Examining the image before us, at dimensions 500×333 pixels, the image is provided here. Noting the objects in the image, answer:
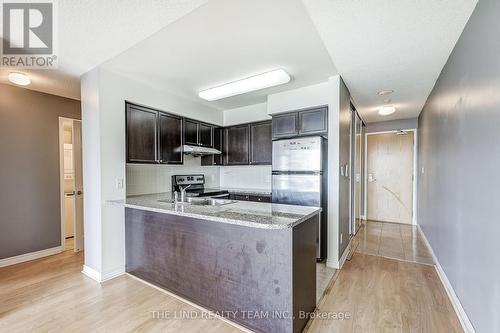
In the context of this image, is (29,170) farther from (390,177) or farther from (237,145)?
(390,177)

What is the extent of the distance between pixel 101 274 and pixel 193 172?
82.5 inches

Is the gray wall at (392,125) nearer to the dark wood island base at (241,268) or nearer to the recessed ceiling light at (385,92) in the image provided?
the recessed ceiling light at (385,92)

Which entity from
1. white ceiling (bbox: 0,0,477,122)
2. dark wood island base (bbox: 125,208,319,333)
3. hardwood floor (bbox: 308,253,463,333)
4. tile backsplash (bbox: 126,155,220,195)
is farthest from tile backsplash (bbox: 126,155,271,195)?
hardwood floor (bbox: 308,253,463,333)

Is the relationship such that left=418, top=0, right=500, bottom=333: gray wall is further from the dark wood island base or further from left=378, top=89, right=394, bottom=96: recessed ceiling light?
Result: the dark wood island base

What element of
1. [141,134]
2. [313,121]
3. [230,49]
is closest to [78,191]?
[141,134]

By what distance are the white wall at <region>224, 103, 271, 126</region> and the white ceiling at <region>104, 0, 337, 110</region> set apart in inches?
34.5

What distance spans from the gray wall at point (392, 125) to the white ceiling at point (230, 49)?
133 inches

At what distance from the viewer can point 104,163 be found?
8.64 feet

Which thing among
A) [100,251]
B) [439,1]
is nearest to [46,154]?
[100,251]

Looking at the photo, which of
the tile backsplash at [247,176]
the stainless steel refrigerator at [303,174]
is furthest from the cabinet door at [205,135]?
the stainless steel refrigerator at [303,174]

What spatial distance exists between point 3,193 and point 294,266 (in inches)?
155

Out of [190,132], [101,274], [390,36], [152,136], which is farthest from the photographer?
[190,132]

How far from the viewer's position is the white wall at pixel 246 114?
163 inches

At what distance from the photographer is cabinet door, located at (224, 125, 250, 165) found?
4148mm
